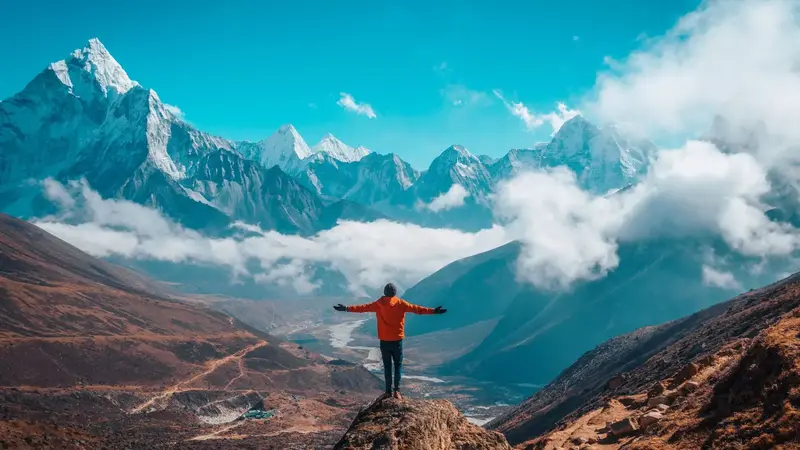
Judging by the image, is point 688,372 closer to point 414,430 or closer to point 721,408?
point 721,408

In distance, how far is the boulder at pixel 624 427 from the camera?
1368 inches

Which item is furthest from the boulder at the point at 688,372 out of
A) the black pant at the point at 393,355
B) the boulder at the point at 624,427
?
the black pant at the point at 393,355

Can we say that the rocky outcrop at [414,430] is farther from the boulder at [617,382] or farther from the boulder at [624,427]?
the boulder at [617,382]

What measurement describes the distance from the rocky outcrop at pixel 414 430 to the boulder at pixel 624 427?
32.0 ft

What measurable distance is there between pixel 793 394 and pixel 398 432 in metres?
16.6

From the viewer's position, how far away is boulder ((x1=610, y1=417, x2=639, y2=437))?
34.8 m

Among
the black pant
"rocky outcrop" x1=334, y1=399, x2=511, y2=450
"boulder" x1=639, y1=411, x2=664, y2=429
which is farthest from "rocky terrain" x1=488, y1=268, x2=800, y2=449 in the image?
the black pant

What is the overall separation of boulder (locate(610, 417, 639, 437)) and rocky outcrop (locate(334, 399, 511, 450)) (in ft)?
32.0

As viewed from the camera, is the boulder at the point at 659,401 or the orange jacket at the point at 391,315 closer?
the orange jacket at the point at 391,315

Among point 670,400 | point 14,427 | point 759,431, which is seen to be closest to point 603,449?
point 670,400

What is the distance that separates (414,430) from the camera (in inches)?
970

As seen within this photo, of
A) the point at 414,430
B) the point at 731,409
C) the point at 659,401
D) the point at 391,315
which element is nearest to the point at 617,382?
the point at 659,401

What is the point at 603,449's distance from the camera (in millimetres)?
34312

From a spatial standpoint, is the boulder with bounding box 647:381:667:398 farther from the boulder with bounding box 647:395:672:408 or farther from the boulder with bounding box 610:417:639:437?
the boulder with bounding box 610:417:639:437
